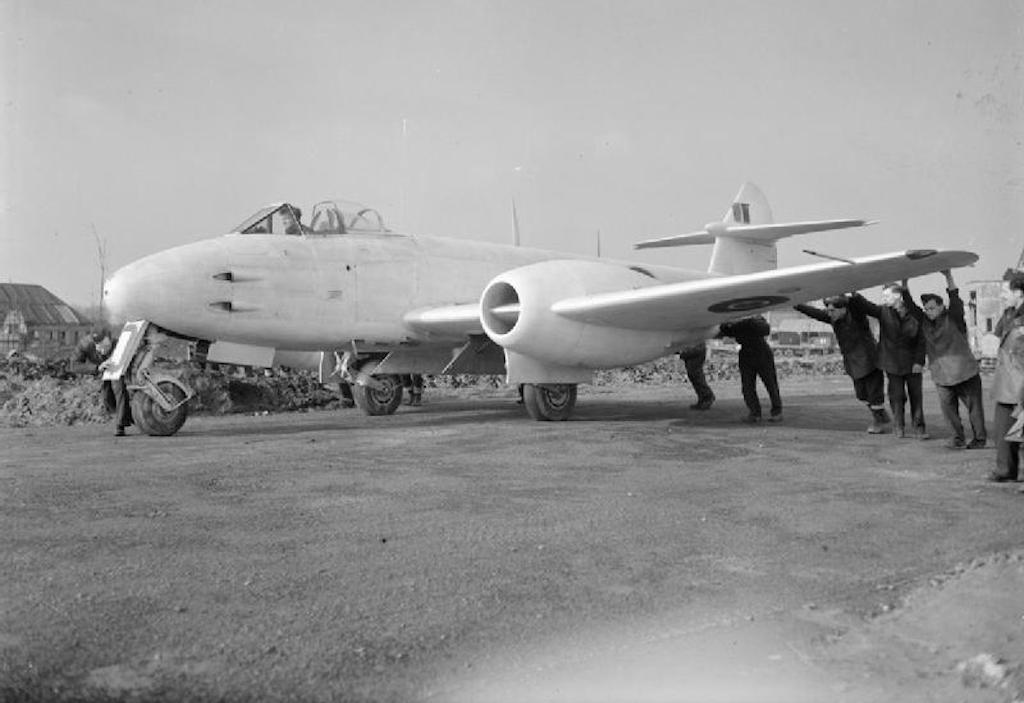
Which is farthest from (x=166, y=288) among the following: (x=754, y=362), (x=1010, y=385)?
(x=1010, y=385)

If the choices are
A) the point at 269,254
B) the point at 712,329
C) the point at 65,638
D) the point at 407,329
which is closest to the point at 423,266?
the point at 407,329

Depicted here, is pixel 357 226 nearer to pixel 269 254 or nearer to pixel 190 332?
pixel 269 254

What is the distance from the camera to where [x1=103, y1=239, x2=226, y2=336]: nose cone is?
966 centimetres

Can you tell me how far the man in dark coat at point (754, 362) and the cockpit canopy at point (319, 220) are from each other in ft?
15.9

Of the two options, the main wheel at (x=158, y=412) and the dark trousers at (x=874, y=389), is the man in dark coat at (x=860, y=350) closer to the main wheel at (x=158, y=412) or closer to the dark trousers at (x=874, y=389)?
the dark trousers at (x=874, y=389)

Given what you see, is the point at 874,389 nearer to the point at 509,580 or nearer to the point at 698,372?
the point at 698,372

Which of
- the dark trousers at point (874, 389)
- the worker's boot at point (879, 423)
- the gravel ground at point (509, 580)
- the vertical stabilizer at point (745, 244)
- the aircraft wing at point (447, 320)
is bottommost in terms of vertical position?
the worker's boot at point (879, 423)

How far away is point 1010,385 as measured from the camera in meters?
6.07

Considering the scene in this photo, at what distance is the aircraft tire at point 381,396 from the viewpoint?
43.2 feet

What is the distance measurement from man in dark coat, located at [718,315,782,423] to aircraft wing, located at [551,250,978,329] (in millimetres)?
666

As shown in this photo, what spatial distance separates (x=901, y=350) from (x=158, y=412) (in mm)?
7817

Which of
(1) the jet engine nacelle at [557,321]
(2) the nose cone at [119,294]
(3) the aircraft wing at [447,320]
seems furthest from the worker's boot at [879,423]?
(2) the nose cone at [119,294]

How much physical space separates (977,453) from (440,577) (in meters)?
5.93

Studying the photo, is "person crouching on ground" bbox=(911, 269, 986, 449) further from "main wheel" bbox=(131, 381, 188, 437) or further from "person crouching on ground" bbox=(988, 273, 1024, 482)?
"main wheel" bbox=(131, 381, 188, 437)
